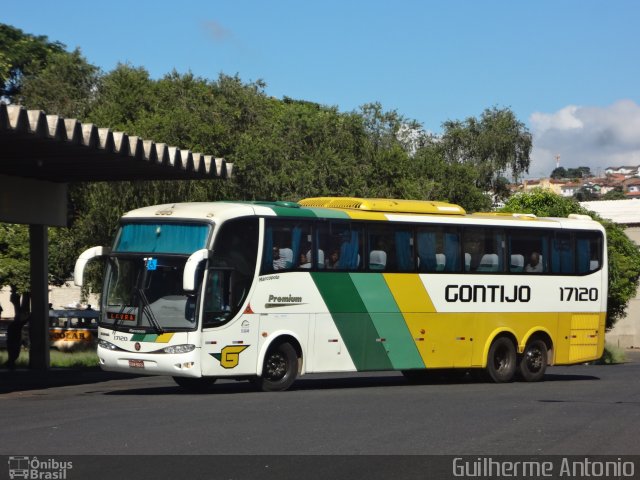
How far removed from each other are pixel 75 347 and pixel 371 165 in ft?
61.1

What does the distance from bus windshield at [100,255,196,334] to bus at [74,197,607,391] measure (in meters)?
0.02

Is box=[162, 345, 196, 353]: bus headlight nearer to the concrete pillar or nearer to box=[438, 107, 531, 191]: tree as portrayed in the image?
the concrete pillar

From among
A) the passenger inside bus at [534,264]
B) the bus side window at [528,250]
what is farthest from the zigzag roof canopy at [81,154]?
the passenger inside bus at [534,264]

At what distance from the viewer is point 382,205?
22.7m

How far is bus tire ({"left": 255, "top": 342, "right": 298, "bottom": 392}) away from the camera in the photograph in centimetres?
2044

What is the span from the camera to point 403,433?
45.0ft

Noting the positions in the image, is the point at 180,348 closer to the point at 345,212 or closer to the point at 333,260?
the point at 333,260

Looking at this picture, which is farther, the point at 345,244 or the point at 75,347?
the point at 75,347

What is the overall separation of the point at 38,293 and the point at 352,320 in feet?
32.1

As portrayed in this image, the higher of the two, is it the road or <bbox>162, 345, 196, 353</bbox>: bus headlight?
<bbox>162, 345, 196, 353</bbox>: bus headlight

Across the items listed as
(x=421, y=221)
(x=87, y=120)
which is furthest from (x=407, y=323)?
(x=87, y=120)

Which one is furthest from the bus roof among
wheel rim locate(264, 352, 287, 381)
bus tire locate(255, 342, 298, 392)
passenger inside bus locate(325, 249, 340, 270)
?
wheel rim locate(264, 352, 287, 381)

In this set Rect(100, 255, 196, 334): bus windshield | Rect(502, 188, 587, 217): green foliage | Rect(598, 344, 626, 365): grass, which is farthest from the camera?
Rect(502, 188, 587, 217): green foliage
